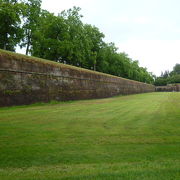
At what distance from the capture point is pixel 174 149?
4590 mm

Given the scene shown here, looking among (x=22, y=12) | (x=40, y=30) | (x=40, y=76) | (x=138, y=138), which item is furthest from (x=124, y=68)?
(x=138, y=138)

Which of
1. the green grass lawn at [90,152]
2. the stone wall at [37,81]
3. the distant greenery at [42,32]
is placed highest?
the distant greenery at [42,32]

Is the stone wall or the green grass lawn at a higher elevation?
the stone wall

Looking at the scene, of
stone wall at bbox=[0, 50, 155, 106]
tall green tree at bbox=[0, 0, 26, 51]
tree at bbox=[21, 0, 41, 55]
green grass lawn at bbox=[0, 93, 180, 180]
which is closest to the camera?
green grass lawn at bbox=[0, 93, 180, 180]

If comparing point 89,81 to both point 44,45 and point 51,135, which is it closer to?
point 44,45

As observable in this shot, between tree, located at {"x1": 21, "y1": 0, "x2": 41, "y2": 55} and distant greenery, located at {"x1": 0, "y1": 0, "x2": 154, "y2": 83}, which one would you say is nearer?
distant greenery, located at {"x1": 0, "y1": 0, "x2": 154, "y2": 83}

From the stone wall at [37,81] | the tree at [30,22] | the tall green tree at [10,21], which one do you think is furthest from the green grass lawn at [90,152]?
the tree at [30,22]

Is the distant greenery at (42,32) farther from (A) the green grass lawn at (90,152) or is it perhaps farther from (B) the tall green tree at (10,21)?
(A) the green grass lawn at (90,152)

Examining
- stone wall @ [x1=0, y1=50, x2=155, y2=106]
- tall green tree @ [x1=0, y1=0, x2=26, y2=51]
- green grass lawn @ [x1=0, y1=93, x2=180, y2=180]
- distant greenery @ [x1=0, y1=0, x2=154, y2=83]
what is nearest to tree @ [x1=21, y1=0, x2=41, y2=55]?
distant greenery @ [x1=0, y1=0, x2=154, y2=83]

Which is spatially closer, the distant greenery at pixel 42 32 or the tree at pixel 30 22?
the distant greenery at pixel 42 32

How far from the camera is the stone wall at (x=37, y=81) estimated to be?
13602mm

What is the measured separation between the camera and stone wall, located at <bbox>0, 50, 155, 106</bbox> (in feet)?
44.6

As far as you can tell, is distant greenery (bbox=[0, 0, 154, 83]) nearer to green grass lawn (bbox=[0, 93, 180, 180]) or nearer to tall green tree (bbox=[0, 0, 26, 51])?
tall green tree (bbox=[0, 0, 26, 51])

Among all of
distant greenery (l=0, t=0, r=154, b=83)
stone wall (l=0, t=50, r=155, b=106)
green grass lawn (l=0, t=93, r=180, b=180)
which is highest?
distant greenery (l=0, t=0, r=154, b=83)
